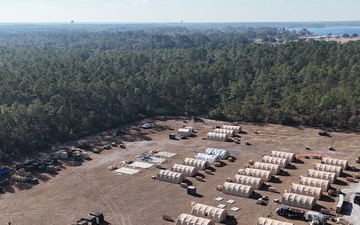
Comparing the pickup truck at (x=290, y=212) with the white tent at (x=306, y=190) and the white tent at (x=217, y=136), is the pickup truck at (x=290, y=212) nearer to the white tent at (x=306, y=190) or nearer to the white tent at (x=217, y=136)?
the white tent at (x=306, y=190)

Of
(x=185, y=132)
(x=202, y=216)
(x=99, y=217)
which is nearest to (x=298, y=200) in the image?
(x=202, y=216)

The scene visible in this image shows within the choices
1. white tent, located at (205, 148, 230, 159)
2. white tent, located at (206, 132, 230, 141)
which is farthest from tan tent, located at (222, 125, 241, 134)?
white tent, located at (205, 148, 230, 159)

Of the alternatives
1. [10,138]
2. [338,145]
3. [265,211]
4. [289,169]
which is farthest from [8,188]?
[338,145]

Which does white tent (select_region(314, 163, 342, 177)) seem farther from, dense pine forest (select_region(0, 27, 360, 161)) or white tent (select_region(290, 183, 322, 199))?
dense pine forest (select_region(0, 27, 360, 161))

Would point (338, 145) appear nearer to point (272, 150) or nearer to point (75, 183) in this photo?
point (272, 150)

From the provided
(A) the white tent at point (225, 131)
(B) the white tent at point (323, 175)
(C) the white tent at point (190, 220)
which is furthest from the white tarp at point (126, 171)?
(B) the white tent at point (323, 175)

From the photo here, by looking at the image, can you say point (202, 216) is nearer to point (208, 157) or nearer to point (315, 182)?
point (315, 182)
